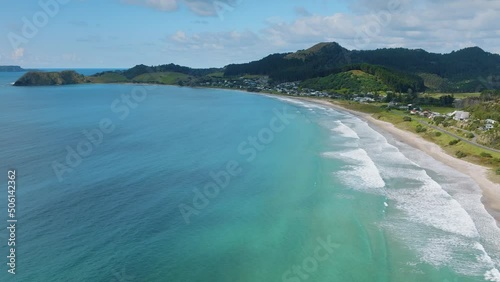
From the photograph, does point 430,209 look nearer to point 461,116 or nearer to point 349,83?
point 461,116

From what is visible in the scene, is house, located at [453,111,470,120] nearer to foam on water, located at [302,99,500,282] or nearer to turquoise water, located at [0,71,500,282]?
turquoise water, located at [0,71,500,282]

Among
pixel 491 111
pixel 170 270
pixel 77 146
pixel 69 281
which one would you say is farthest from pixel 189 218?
pixel 491 111

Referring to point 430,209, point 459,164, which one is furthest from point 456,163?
point 430,209

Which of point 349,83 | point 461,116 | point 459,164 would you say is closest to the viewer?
point 459,164

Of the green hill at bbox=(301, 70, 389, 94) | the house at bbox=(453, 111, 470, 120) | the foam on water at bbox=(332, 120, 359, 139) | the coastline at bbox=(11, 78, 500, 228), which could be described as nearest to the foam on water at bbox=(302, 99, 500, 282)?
the coastline at bbox=(11, 78, 500, 228)

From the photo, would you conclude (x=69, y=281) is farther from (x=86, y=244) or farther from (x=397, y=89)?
(x=397, y=89)

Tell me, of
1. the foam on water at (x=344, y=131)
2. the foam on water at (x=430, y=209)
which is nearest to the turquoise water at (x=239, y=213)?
the foam on water at (x=430, y=209)
